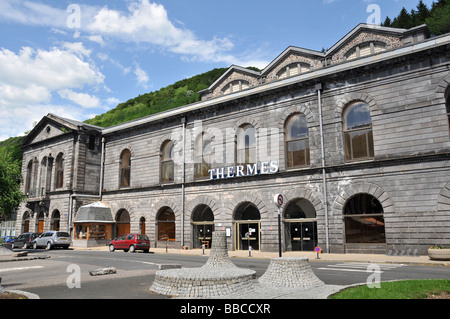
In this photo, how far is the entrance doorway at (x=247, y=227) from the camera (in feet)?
90.3

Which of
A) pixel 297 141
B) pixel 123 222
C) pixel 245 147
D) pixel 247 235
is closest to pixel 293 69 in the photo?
pixel 245 147

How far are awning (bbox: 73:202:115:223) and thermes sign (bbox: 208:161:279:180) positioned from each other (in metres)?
13.4

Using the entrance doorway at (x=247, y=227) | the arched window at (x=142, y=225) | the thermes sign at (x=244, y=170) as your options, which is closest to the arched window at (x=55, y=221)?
the arched window at (x=142, y=225)

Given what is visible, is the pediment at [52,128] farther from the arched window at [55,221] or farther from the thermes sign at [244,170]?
the thermes sign at [244,170]

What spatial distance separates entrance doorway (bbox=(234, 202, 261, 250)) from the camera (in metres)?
27.5

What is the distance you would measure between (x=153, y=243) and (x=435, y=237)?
73.3 ft

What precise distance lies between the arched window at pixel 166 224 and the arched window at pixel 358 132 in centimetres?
1629

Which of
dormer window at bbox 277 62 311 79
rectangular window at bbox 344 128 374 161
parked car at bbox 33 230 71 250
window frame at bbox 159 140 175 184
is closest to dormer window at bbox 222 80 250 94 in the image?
dormer window at bbox 277 62 311 79

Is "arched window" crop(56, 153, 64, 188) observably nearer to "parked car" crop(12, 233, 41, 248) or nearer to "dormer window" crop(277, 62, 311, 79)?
"parked car" crop(12, 233, 41, 248)

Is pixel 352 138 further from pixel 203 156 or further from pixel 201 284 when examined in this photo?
pixel 201 284

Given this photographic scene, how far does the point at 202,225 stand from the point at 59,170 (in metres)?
20.2
